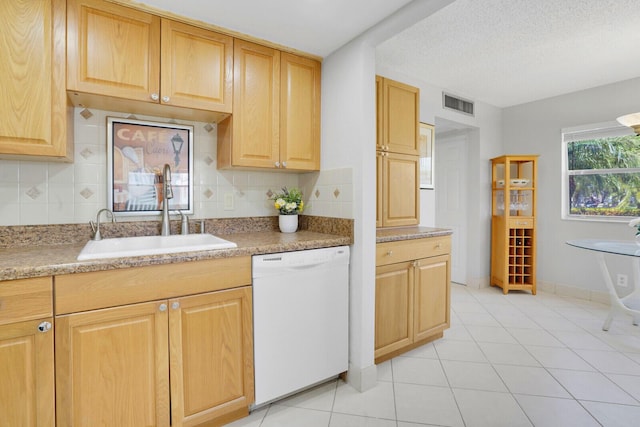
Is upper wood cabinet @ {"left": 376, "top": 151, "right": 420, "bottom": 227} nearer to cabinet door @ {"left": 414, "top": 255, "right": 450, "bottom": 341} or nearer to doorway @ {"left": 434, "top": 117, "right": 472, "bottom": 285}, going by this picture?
cabinet door @ {"left": 414, "top": 255, "right": 450, "bottom": 341}

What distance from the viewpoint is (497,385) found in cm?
198

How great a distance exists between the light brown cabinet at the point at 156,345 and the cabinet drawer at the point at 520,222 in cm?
349

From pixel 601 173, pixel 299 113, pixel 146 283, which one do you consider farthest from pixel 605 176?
pixel 146 283

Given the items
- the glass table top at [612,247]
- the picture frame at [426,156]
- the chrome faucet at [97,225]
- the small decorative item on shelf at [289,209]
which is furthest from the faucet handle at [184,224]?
the glass table top at [612,247]

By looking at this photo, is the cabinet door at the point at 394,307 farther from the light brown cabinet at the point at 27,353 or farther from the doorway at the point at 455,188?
→ the doorway at the point at 455,188

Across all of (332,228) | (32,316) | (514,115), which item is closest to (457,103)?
(514,115)

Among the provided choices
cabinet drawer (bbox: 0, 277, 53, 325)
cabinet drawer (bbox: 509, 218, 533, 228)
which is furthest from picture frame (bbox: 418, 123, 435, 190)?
cabinet drawer (bbox: 0, 277, 53, 325)

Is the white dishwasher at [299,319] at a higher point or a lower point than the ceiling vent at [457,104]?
lower

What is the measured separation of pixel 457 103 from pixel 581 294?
2.62 meters

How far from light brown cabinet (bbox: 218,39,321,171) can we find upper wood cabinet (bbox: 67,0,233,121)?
0.10 meters

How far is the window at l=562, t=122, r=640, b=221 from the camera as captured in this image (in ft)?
11.0

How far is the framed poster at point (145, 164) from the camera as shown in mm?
1888

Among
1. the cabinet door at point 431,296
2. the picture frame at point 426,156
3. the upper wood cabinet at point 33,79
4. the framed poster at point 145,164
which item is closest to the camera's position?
the upper wood cabinet at point 33,79

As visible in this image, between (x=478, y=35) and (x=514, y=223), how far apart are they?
7.74ft
